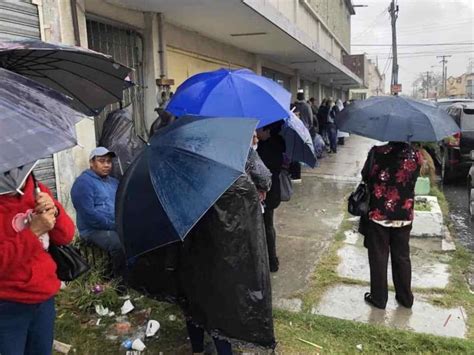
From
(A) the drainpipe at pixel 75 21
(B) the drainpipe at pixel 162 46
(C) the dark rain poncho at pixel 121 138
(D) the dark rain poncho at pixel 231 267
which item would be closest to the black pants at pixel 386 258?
(D) the dark rain poncho at pixel 231 267

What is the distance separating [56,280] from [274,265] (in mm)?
2879

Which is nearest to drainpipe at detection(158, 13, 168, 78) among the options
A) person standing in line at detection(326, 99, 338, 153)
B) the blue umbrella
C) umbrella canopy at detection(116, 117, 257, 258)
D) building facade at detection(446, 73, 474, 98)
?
the blue umbrella

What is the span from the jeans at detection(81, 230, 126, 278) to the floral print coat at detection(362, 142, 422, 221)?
2293 mm

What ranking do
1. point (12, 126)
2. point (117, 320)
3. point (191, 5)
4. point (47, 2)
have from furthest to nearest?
point (191, 5) → point (47, 2) → point (117, 320) → point (12, 126)

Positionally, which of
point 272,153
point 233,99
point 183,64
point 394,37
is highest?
point 394,37

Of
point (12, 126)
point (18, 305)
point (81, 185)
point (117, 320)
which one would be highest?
point (12, 126)

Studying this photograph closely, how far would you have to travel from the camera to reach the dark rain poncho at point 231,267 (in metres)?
2.63

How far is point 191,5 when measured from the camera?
6.16m

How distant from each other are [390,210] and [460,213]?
4.50 metres

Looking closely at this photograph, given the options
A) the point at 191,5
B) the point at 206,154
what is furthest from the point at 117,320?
the point at 191,5

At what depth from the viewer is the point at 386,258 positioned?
3.96 m

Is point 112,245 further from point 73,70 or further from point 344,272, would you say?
point 344,272

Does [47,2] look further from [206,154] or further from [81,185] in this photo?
[206,154]

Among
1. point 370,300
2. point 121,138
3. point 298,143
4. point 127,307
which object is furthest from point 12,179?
point 121,138
